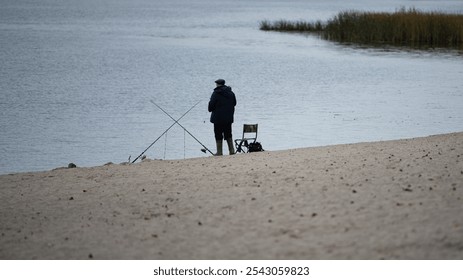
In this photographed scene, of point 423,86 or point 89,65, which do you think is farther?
point 89,65

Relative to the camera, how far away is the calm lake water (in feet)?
61.7

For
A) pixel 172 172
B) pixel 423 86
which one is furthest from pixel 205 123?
pixel 423 86

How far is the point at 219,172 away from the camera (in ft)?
38.3

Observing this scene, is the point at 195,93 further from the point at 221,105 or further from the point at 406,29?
the point at 406,29

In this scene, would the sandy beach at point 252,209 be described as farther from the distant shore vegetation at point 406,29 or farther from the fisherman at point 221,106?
the distant shore vegetation at point 406,29

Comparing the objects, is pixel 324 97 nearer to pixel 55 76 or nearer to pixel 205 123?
pixel 205 123

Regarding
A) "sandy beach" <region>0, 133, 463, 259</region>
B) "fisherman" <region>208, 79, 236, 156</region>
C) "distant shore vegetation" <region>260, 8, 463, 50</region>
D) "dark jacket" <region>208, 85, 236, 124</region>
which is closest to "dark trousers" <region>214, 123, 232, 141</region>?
"fisherman" <region>208, 79, 236, 156</region>

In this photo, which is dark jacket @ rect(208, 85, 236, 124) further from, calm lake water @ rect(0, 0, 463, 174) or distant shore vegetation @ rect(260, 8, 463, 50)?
distant shore vegetation @ rect(260, 8, 463, 50)

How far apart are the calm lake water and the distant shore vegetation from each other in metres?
1.02

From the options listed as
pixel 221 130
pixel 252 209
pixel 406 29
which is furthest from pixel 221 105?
pixel 406 29

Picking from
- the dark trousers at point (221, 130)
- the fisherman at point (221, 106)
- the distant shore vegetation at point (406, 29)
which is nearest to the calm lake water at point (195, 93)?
the distant shore vegetation at point (406, 29)
